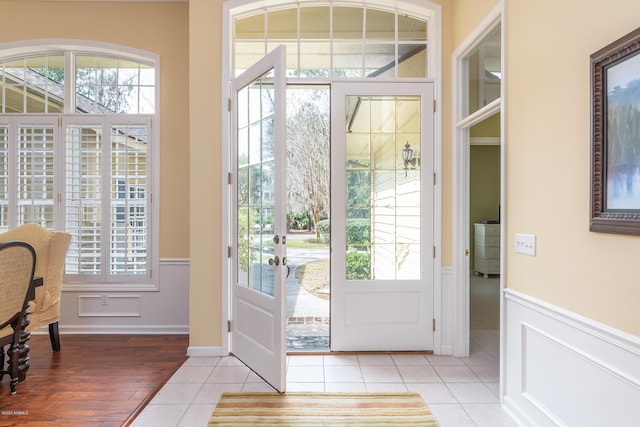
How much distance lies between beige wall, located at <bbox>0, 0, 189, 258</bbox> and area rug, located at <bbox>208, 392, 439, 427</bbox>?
6.47 ft

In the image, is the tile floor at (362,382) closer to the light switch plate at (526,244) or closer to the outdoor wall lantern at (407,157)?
the light switch plate at (526,244)

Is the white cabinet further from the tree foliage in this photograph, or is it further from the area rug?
the area rug

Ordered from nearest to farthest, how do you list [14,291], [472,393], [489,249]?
[14,291] < [472,393] < [489,249]

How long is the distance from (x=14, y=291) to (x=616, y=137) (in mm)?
3447

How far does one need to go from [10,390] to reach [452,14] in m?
4.55

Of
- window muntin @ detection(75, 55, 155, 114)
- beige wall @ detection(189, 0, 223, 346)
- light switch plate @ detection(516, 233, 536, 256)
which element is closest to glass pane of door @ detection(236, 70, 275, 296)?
beige wall @ detection(189, 0, 223, 346)

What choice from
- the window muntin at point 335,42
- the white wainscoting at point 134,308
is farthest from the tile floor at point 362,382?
the window muntin at point 335,42

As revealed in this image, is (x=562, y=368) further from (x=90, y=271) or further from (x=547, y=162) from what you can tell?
(x=90, y=271)

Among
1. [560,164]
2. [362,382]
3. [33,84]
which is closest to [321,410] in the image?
[362,382]

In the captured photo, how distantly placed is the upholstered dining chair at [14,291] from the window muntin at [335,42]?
2172 millimetres

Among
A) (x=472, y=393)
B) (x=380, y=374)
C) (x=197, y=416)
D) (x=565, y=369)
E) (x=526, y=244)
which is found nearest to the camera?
(x=565, y=369)

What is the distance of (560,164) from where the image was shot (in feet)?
6.00

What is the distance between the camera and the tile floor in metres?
2.27

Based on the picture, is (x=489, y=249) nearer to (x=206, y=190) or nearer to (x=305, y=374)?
(x=305, y=374)
